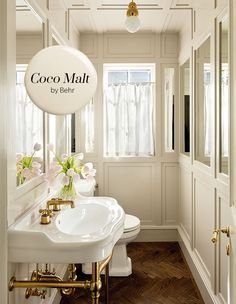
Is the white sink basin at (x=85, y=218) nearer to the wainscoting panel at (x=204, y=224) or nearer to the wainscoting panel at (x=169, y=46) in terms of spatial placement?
the wainscoting panel at (x=204, y=224)

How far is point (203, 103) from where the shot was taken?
262cm

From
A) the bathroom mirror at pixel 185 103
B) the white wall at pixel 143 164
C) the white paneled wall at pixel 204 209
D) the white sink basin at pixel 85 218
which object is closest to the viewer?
the white sink basin at pixel 85 218

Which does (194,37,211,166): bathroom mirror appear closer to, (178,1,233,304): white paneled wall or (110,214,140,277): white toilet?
(178,1,233,304): white paneled wall

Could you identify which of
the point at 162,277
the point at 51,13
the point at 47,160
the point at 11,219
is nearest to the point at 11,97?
the point at 11,219

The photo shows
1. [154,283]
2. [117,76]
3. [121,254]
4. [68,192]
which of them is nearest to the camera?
[68,192]

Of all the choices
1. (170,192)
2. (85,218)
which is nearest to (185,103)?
(170,192)

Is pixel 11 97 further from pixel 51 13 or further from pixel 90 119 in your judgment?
pixel 90 119

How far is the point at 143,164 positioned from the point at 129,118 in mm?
564

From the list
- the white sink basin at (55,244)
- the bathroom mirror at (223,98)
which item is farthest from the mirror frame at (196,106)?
the white sink basin at (55,244)

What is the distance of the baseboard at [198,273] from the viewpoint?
2.28 metres

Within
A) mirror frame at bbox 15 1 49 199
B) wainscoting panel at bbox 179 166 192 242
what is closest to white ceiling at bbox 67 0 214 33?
mirror frame at bbox 15 1 49 199

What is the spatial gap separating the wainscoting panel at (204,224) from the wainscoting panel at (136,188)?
3.12ft

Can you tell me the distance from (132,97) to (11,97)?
236 centimetres

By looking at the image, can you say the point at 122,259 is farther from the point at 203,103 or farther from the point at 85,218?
the point at 203,103
